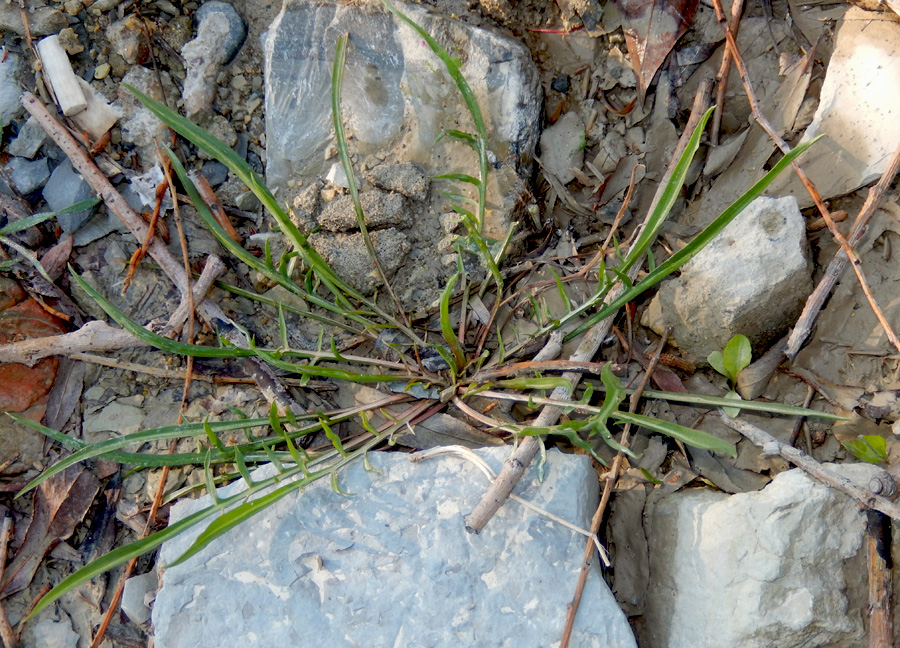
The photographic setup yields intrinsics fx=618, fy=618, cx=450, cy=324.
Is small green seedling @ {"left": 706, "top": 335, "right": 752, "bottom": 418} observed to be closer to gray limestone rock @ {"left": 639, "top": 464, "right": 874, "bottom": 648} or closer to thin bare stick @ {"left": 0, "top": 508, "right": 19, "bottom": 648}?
gray limestone rock @ {"left": 639, "top": 464, "right": 874, "bottom": 648}

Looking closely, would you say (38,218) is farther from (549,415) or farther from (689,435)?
(689,435)

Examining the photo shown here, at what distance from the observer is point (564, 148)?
180cm

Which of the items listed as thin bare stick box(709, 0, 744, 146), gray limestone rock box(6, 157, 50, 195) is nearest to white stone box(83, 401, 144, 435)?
gray limestone rock box(6, 157, 50, 195)

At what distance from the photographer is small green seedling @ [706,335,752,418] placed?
4.97 ft

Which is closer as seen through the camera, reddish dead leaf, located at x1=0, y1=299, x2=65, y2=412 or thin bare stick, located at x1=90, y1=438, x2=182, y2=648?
thin bare stick, located at x1=90, y1=438, x2=182, y2=648

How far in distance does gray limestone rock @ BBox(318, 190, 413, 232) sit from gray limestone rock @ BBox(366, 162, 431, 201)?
0.02 m

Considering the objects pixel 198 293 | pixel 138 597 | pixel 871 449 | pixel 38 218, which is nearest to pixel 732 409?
pixel 871 449

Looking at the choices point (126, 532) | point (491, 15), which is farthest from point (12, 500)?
point (491, 15)

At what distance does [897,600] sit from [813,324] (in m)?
0.63

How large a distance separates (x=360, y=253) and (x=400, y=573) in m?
0.81

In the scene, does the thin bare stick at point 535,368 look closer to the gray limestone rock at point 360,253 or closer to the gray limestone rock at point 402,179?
the gray limestone rock at point 360,253

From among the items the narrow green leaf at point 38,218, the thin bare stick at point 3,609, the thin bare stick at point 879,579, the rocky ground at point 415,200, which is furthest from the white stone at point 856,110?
the thin bare stick at point 3,609

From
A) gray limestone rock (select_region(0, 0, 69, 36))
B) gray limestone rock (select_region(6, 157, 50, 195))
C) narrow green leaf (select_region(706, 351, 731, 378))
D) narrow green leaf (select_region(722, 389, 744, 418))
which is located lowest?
narrow green leaf (select_region(722, 389, 744, 418))

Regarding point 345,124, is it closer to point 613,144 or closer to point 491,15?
point 491,15
